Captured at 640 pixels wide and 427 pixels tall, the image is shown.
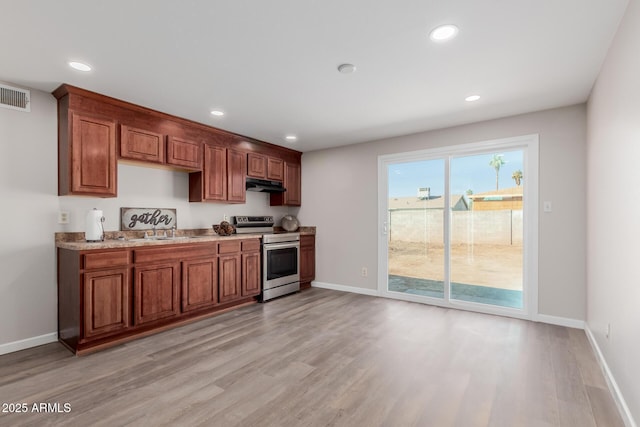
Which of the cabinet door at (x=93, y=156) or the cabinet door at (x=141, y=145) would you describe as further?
the cabinet door at (x=141, y=145)

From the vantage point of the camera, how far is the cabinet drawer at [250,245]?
4.21m

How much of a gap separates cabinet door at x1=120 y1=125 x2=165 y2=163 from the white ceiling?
0.34 metres

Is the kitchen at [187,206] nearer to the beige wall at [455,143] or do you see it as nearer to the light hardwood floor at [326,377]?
the beige wall at [455,143]

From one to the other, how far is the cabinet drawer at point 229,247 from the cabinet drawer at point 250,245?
0.10 m

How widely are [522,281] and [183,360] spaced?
12.4 feet

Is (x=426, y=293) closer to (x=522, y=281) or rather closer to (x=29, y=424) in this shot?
(x=522, y=281)

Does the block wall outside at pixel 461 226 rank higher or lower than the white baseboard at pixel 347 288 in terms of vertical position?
higher

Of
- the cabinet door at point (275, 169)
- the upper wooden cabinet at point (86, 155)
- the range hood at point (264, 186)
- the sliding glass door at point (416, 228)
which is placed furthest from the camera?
the cabinet door at point (275, 169)

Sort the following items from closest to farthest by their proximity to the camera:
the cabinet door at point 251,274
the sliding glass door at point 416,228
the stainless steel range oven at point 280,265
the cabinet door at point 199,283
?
1. the cabinet door at point 199,283
2. the cabinet door at point 251,274
3. the sliding glass door at point 416,228
4. the stainless steel range oven at point 280,265

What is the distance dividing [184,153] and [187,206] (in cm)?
77

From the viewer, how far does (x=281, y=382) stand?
2.23 meters

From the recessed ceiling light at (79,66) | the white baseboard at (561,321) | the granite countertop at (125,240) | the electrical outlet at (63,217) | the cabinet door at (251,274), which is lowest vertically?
the white baseboard at (561,321)

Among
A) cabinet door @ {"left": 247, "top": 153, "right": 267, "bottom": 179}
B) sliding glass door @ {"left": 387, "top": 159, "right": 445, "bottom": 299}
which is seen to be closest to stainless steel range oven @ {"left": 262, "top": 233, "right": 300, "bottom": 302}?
cabinet door @ {"left": 247, "top": 153, "right": 267, "bottom": 179}

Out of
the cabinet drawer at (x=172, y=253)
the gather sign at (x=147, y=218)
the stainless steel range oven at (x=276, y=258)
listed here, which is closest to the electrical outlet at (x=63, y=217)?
the gather sign at (x=147, y=218)
